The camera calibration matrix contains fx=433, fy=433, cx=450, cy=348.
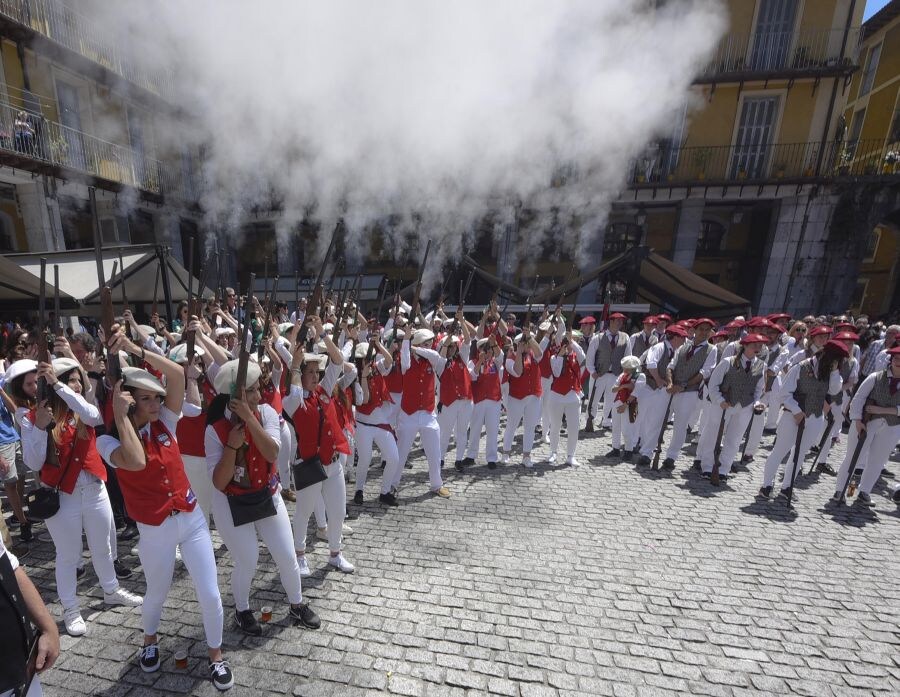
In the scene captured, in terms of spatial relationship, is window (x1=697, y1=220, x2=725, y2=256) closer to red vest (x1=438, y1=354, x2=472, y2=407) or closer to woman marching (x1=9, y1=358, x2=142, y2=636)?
red vest (x1=438, y1=354, x2=472, y2=407)

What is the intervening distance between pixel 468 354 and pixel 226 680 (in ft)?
14.2

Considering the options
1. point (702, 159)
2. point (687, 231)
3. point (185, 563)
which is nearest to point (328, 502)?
point (185, 563)

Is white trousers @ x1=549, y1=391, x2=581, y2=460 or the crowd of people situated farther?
white trousers @ x1=549, y1=391, x2=581, y2=460

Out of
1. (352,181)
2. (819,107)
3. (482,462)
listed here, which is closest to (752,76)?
(819,107)

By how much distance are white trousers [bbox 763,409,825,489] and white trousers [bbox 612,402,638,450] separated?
5.58 ft

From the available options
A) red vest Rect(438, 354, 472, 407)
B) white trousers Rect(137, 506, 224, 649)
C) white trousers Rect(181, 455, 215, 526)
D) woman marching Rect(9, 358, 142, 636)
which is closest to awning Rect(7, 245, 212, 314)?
white trousers Rect(181, 455, 215, 526)

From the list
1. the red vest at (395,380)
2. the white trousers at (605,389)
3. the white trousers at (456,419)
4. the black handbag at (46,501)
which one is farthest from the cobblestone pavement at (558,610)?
the white trousers at (605,389)

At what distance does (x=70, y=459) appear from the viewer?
9.91ft

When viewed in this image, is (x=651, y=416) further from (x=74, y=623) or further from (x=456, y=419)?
(x=74, y=623)

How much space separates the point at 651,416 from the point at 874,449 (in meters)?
2.52

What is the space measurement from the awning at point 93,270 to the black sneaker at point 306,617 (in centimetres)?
684

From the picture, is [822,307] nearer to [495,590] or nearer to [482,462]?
[482,462]

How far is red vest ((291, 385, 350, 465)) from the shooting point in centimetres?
344

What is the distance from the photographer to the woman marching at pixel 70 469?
9.66 ft
